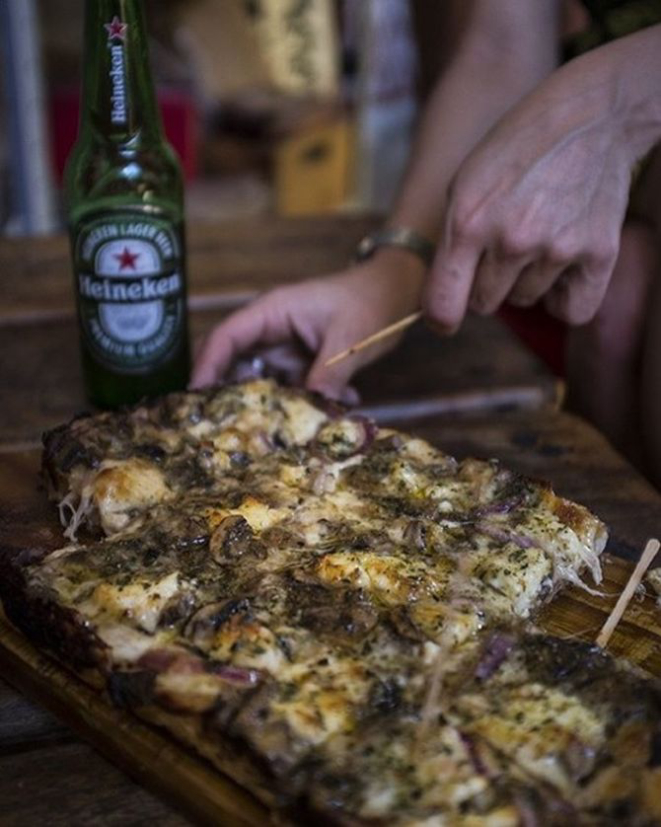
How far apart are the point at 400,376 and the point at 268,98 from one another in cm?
252

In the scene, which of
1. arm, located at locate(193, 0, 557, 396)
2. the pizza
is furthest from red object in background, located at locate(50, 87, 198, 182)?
the pizza

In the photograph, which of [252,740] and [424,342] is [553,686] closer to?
[252,740]

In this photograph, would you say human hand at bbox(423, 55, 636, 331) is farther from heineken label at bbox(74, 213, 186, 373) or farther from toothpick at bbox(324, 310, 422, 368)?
heineken label at bbox(74, 213, 186, 373)

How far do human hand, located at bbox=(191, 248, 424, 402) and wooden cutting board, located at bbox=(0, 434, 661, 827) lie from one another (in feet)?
1.09

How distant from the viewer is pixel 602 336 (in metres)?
1.70

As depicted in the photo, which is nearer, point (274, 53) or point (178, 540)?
point (178, 540)

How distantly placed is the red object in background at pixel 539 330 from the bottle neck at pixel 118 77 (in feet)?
3.75

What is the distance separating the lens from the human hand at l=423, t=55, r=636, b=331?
4.41ft

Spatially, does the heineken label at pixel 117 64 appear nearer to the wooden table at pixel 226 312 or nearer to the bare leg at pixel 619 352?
the wooden table at pixel 226 312

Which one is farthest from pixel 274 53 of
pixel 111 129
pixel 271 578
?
pixel 271 578

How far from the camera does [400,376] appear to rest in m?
1.65

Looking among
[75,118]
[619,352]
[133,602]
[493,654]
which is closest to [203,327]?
[619,352]

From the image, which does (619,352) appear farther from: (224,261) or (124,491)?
(124,491)

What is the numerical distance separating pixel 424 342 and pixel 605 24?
0.54 m
